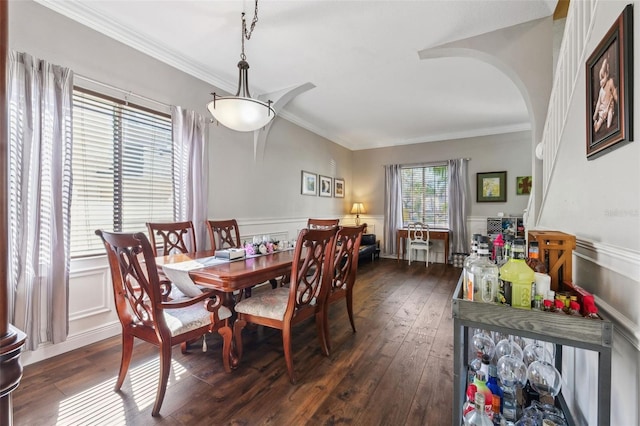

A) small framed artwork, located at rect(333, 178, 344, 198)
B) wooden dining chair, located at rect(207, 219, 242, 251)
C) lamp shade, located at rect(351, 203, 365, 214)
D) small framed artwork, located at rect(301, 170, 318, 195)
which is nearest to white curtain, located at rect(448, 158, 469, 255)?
lamp shade, located at rect(351, 203, 365, 214)

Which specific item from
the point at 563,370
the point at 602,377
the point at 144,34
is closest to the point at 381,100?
the point at 144,34

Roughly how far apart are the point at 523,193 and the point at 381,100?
11.1 feet

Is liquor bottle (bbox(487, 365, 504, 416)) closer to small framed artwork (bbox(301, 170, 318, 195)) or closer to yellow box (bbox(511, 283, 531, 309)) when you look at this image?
yellow box (bbox(511, 283, 531, 309))

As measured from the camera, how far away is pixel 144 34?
249 centimetres

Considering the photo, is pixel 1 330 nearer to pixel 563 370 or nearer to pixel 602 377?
pixel 602 377

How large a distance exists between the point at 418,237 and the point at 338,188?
2.02 meters

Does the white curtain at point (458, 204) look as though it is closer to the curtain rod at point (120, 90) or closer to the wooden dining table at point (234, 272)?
the wooden dining table at point (234, 272)

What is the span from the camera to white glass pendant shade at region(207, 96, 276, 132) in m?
2.05

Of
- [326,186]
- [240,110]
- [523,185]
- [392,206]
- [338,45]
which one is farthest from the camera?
[392,206]

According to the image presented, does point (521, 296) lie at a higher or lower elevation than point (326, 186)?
lower

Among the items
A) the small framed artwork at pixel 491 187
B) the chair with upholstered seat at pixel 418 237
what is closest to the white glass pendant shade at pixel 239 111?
the chair with upholstered seat at pixel 418 237

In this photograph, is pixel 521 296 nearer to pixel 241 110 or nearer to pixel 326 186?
pixel 241 110

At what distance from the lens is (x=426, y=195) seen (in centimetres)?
599

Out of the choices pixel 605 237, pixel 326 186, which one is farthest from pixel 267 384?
pixel 326 186
